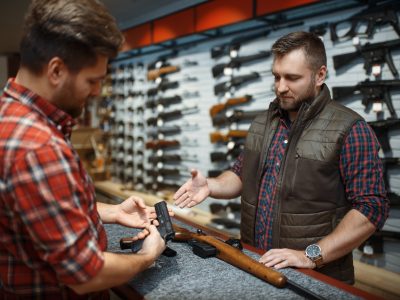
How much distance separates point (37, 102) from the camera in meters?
1.15

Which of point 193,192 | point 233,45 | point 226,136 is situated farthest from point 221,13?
point 193,192

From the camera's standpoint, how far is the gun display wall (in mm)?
3568

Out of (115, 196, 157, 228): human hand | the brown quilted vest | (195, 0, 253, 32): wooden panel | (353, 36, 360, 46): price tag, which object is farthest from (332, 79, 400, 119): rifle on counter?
(115, 196, 157, 228): human hand

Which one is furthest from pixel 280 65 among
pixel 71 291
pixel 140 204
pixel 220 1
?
pixel 220 1

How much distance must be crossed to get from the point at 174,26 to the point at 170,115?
1.50 m

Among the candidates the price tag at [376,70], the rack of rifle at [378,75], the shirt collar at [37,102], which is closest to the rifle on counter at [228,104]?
the rack of rifle at [378,75]

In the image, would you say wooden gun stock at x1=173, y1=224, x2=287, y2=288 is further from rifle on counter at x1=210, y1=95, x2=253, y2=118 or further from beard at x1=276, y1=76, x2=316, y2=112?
rifle on counter at x1=210, y1=95, x2=253, y2=118

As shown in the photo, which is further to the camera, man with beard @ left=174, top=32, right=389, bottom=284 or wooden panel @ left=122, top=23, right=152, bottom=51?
wooden panel @ left=122, top=23, right=152, bottom=51

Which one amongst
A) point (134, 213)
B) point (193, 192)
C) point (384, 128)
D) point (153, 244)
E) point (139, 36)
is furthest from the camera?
point (139, 36)

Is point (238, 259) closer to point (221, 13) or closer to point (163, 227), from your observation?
point (163, 227)

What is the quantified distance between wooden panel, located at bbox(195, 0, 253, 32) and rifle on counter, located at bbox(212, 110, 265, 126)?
1.14 metres

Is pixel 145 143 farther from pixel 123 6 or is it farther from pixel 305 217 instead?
pixel 305 217

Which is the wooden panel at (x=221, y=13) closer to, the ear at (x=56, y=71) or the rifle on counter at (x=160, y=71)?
the rifle on counter at (x=160, y=71)

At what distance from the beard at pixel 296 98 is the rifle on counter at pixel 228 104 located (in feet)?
9.12
